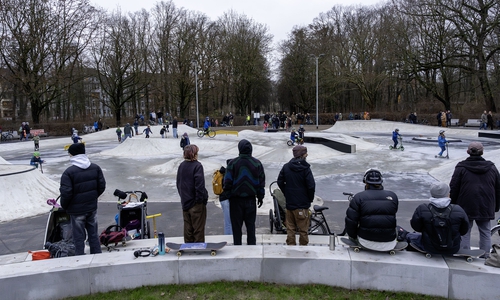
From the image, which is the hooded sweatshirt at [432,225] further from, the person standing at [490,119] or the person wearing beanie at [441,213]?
the person standing at [490,119]

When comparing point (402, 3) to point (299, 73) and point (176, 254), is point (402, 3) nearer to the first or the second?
point (299, 73)

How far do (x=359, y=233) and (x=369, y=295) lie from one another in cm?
76

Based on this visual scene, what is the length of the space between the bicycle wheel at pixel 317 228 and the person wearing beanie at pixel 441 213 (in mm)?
2040

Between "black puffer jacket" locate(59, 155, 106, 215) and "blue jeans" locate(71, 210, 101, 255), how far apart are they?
106 mm

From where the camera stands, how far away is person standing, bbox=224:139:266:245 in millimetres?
5203

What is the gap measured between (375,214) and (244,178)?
189 cm

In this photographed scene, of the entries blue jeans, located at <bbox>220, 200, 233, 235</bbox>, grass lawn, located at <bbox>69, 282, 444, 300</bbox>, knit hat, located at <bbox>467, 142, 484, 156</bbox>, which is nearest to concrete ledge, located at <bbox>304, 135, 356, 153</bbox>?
blue jeans, located at <bbox>220, 200, 233, 235</bbox>

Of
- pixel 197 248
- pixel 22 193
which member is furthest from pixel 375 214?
pixel 22 193


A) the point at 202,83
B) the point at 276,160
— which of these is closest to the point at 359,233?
the point at 276,160

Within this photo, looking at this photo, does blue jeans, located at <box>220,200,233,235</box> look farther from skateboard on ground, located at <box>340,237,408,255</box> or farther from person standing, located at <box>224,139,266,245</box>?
skateboard on ground, located at <box>340,237,408,255</box>

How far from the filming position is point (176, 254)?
4.88 m

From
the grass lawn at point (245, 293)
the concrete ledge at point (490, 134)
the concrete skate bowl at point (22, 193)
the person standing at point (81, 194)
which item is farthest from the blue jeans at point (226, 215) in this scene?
the concrete ledge at point (490, 134)

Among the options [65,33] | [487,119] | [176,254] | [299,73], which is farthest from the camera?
[299,73]

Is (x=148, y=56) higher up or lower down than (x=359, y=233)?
higher up
